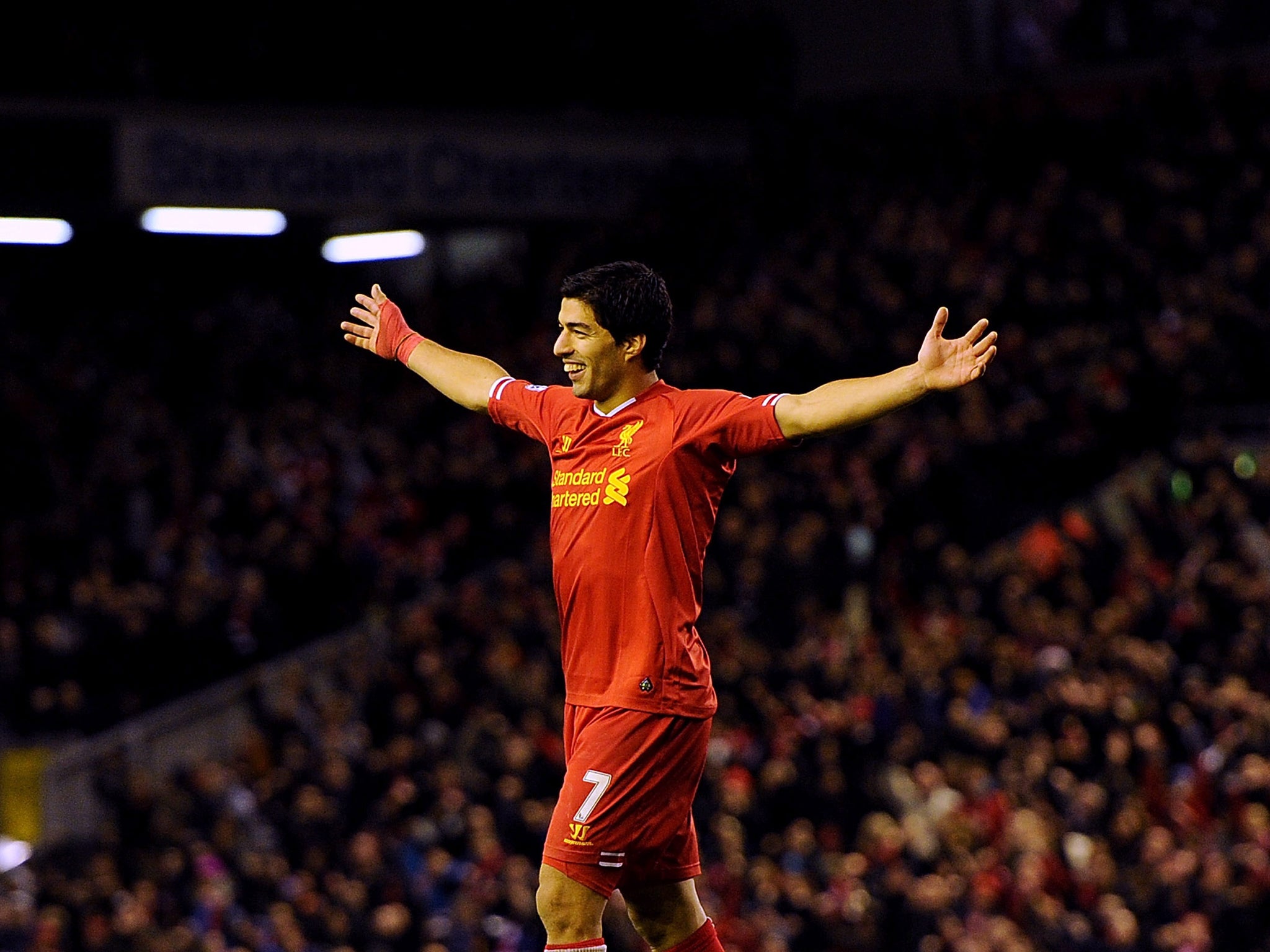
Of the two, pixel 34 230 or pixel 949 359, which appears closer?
pixel 949 359

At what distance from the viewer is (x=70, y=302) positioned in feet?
94.7

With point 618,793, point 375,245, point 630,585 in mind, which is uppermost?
point 375,245

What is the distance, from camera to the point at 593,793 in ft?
18.3

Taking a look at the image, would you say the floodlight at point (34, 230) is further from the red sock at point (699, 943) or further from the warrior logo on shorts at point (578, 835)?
the warrior logo on shorts at point (578, 835)

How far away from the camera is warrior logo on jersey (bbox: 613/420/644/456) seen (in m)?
5.69

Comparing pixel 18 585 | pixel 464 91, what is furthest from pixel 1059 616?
pixel 464 91

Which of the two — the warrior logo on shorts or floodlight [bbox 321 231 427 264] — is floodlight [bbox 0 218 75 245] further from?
the warrior logo on shorts

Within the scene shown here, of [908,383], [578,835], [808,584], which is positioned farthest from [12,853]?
[908,383]

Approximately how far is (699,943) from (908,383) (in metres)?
1.91

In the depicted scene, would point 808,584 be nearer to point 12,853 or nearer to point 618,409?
point 12,853

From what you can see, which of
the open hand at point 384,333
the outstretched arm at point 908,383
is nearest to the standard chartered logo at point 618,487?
the outstretched arm at point 908,383

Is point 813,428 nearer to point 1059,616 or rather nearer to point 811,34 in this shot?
point 1059,616

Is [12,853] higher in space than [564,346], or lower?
lower

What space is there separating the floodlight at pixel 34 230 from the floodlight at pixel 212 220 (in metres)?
1.01
